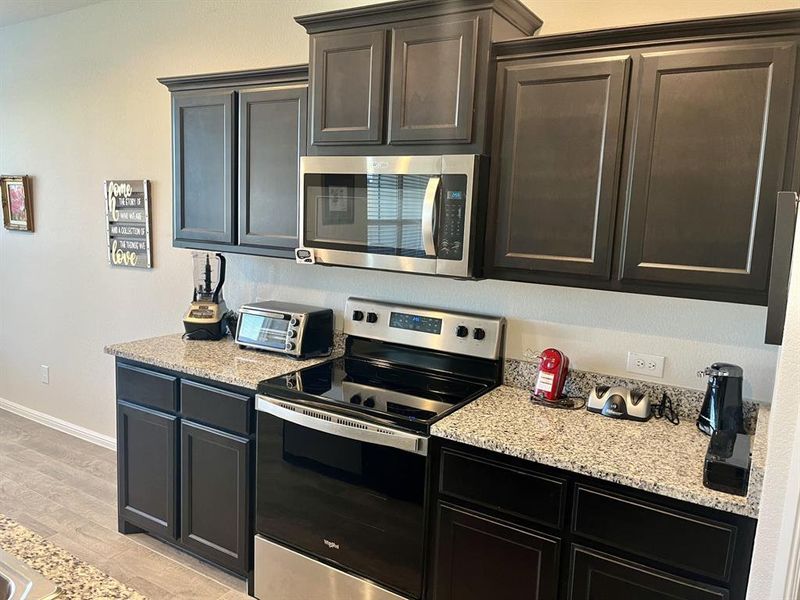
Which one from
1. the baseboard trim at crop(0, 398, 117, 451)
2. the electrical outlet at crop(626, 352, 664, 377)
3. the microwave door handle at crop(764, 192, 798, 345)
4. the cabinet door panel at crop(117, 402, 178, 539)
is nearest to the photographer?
the microwave door handle at crop(764, 192, 798, 345)

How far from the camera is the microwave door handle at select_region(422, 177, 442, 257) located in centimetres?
221

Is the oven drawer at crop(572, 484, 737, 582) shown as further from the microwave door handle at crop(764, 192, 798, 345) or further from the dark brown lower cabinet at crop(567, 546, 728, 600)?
the microwave door handle at crop(764, 192, 798, 345)

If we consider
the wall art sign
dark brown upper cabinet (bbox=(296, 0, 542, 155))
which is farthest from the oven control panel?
the wall art sign

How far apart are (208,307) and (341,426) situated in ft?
4.13

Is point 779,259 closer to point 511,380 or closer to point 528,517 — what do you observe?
point 528,517

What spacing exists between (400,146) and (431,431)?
105cm

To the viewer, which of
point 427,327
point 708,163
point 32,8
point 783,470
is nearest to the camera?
point 783,470

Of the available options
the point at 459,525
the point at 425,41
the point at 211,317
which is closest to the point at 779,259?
the point at 459,525

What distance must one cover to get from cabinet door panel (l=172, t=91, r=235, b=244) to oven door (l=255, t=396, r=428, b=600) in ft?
3.24

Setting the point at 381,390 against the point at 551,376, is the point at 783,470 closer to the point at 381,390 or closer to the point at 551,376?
the point at 551,376

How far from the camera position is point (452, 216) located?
2209 millimetres

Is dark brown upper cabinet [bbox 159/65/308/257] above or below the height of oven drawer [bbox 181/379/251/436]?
above

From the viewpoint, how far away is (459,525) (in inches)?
79.8

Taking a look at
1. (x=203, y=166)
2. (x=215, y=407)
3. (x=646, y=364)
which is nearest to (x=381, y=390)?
(x=215, y=407)
